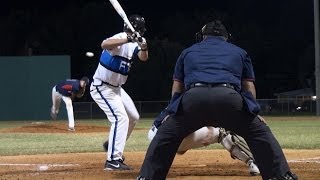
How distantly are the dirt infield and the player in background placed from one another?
33 centimetres

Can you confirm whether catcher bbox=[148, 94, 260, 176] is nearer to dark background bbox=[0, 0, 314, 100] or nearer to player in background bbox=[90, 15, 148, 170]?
player in background bbox=[90, 15, 148, 170]

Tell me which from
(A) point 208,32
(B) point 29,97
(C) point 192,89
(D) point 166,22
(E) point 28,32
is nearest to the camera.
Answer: (C) point 192,89

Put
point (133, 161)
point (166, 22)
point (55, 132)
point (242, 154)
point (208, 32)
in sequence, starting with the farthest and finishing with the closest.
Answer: point (166, 22)
point (55, 132)
point (133, 161)
point (242, 154)
point (208, 32)

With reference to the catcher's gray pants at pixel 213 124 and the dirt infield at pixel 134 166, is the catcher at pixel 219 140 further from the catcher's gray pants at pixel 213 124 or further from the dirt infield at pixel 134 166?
the catcher's gray pants at pixel 213 124

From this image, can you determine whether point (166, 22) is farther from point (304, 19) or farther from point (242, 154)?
point (242, 154)

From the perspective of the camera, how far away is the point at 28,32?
55.0 metres

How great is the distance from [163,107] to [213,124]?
116 ft

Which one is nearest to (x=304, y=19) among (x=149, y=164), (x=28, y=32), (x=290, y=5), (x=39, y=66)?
(x=290, y=5)

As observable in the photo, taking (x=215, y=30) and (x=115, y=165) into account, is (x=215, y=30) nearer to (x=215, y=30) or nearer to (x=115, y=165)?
(x=215, y=30)

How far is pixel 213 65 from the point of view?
6121 millimetres

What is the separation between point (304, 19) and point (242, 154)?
199 feet

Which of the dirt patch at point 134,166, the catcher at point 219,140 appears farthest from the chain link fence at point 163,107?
the catcher at point 219,140

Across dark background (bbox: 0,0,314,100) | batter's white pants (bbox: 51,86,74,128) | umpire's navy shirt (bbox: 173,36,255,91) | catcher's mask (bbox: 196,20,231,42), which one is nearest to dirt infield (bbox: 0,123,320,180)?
umpire's navy shirt (bbox: 173,36,255,91)

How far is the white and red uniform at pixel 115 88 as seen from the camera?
8914 millimetres
